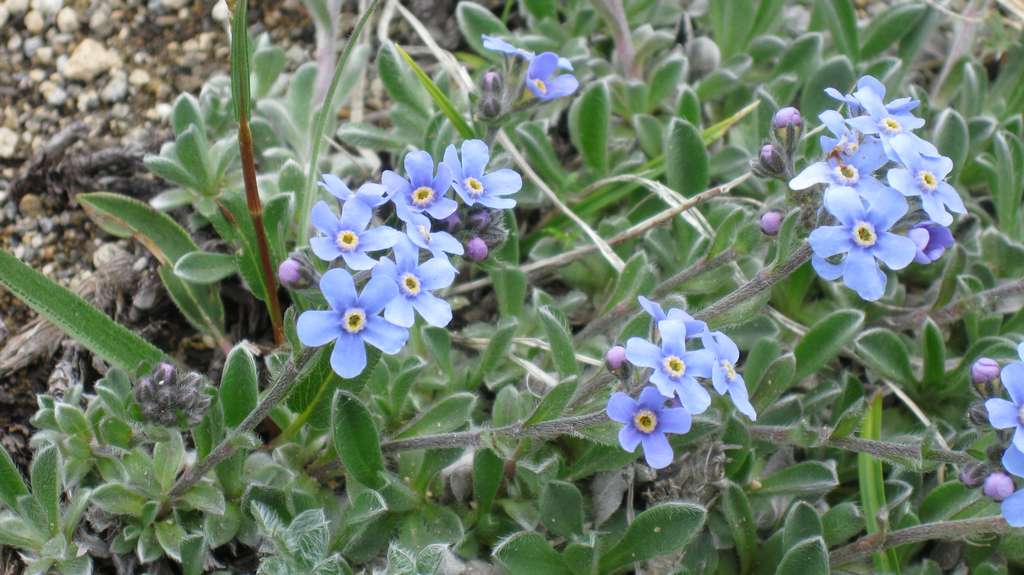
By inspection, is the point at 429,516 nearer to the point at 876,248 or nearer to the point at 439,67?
the point at 876,248

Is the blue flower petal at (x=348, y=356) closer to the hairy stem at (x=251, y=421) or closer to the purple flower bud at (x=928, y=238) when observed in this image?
the hairy stem at (x=251, y=421)

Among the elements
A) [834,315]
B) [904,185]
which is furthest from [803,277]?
[904,185]

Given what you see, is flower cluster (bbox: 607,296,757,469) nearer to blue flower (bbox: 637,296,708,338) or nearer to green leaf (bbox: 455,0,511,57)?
blue flower (bbox: 637,296,708,338)

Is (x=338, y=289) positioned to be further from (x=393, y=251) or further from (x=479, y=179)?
(x=479, y=179)

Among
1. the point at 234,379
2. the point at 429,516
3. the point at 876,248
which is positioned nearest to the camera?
the point at 876,248

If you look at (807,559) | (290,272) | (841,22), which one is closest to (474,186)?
(290,272)

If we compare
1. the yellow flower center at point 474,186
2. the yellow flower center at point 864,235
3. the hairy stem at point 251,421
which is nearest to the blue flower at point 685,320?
the yellow flower center at point 864,235
